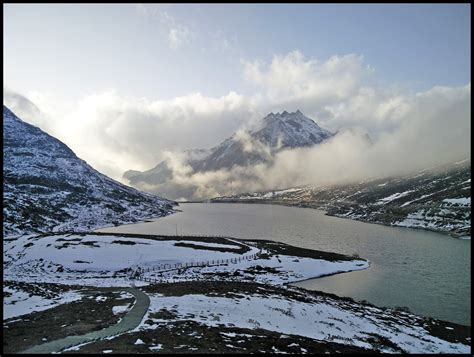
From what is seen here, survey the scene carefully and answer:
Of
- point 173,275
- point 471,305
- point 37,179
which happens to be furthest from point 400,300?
point 37,179

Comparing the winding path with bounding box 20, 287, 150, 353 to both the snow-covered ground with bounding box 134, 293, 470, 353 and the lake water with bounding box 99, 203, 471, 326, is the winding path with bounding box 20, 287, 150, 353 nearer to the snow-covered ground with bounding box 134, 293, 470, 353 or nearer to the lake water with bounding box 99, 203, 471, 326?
the snow-covered ground with bounding box 134, 293, 470, 353

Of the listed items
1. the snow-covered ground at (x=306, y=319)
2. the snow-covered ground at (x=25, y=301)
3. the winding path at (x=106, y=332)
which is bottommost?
the snow-covered ground at (x=306, y=319)

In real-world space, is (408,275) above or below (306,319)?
above

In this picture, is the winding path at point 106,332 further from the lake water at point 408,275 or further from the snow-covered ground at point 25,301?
the lake water at point 408,275

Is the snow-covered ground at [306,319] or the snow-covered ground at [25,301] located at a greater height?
the snow-covered ground at [25,301]

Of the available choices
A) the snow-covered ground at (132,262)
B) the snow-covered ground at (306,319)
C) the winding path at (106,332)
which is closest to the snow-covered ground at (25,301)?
the winding path at (106,332)

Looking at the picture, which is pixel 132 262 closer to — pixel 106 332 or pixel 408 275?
pixel 106 332


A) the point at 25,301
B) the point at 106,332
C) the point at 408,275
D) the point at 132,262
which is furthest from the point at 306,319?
the point at 132,262

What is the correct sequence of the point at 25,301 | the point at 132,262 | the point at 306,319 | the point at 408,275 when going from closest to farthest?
1. the point at 25,301
2. the point at 306,319
3. the point at 408,275
4. the point at 132,262
